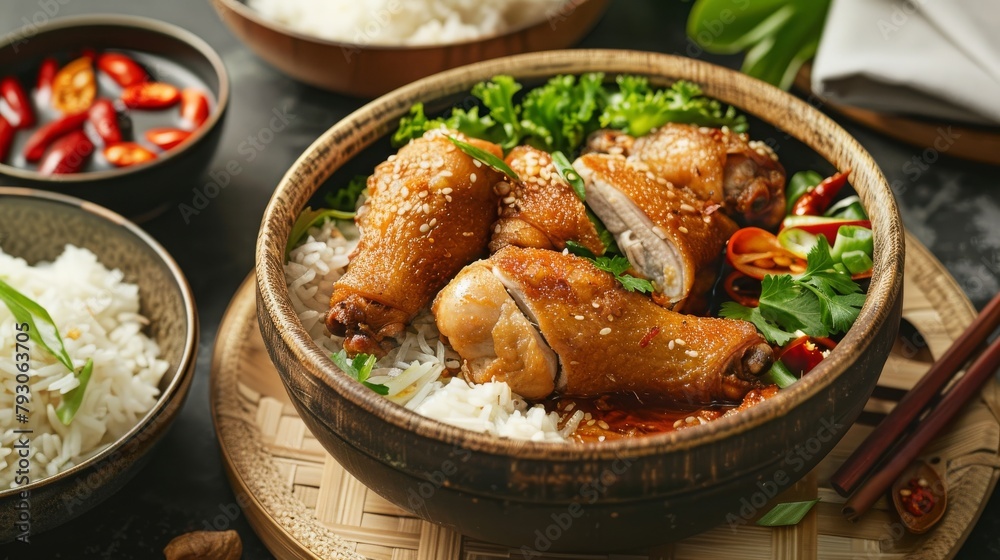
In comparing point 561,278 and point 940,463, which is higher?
point 561,278

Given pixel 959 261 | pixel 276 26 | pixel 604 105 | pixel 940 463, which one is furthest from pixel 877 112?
pixel 276 26

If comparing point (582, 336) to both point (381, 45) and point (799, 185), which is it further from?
point (381, 45)

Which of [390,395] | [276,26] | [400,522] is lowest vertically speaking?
[400,522]

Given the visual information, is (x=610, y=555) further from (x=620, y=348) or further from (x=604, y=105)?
(x=604, y=105)

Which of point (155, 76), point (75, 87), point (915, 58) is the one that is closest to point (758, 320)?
point (915, 58)

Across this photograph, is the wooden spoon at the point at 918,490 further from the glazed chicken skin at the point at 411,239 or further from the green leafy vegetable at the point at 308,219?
the green leafy vegetable at the point at 308,219

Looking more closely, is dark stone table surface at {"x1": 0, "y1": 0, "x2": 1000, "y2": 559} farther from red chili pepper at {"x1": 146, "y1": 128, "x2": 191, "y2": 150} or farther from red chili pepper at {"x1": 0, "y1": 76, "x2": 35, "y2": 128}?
red chili pepper at {"x1": 0, "y1": 76, "x2": 35, "y2": 128}

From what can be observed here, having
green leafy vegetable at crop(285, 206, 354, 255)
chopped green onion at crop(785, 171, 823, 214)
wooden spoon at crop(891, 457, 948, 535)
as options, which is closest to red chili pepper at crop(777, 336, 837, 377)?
wooden spoon at crop(891, 457, 948, 535)

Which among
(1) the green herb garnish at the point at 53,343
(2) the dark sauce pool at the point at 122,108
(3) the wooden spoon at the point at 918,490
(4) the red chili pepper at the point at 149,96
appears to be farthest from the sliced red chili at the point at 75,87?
(3) the wooden spoon at the point at 918,490
